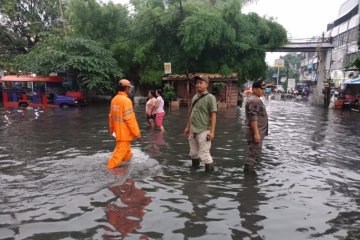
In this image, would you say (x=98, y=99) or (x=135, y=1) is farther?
(x=98, y=99)

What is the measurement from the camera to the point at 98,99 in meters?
31.6

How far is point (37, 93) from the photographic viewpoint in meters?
24.3

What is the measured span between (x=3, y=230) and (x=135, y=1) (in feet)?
89.9

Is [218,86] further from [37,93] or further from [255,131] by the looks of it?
[255,131]

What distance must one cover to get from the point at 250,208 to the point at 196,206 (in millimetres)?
743

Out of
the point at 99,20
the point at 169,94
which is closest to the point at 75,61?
the point at 169,94

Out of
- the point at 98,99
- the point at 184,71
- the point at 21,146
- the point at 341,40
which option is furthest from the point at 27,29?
the point at 341,40

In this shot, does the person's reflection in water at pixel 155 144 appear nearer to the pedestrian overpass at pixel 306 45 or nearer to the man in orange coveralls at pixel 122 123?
the man in orange coveralls at pixel 122 123

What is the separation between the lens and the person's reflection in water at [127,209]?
4.24 m

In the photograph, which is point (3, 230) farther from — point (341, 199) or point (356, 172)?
point (356, 172)

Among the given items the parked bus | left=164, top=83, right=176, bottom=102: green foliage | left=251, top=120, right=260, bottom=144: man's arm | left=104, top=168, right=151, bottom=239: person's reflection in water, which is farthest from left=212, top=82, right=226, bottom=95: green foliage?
left=104, top=168, right=151, bottom=239: person's reflection in water

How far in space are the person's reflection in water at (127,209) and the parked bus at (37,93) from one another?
63.4 feet

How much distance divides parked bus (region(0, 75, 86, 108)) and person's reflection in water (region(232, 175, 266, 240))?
777 inches

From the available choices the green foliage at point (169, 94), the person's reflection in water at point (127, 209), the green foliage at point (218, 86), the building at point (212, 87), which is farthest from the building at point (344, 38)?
the person's reflection in water at point (127, 209)
